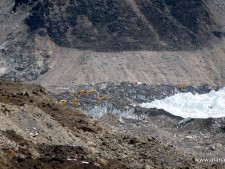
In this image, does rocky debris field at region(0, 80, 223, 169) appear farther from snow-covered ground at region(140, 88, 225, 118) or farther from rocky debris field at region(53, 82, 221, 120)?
snow-covered ground at region(140, 88, 225, 118)

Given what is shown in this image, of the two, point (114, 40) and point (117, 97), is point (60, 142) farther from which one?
point (114, 40)

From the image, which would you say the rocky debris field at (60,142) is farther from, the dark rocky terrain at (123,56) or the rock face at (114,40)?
the rock face at (114,40)

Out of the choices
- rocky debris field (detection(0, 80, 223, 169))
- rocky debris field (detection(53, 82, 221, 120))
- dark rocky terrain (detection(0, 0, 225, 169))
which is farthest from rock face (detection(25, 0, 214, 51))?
rocky debris field (detection(0, 80, 223, 169))

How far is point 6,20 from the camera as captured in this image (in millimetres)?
74500

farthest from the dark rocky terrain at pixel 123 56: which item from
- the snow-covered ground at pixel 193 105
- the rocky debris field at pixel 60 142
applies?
the rocky debris field at pixel 60 142

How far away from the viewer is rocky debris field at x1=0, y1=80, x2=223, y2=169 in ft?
64.6

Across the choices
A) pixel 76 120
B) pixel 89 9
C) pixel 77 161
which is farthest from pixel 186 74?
pixel 77 161

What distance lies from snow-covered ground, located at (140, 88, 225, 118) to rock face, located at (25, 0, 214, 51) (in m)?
20.5

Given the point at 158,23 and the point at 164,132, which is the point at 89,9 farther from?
the point at 164,132

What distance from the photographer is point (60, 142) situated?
21.9 metres

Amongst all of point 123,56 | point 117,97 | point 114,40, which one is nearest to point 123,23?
point 114,40

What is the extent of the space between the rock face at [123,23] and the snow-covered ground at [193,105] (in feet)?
67.3

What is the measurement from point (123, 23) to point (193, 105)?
27.5 m

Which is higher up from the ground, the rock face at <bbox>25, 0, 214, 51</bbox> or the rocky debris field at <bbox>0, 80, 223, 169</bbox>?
the rocky debris field at <bbox>0, 80, 223, 169</bbox>
